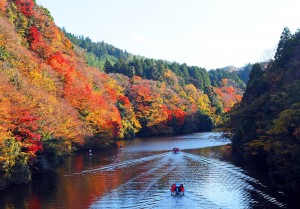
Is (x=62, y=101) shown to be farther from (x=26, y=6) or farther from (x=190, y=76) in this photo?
(x=190, y=76)

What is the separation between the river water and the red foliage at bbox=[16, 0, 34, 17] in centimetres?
3324

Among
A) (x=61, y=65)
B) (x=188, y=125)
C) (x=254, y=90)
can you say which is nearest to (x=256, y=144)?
(x=254, y=90)

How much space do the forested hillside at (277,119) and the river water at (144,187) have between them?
2.48 m

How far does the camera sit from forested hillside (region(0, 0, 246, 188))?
123 feet

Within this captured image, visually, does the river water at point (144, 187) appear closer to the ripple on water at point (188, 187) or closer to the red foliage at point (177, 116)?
the ripple on water at point (188, 187)

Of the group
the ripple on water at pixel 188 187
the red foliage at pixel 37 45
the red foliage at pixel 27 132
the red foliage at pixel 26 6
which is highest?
the red foliage at pixel 26 6

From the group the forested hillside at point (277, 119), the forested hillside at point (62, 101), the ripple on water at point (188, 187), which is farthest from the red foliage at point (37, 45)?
the forested hillside at point (277, 119)

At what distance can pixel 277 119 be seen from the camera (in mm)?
34094

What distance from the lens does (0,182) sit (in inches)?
1328

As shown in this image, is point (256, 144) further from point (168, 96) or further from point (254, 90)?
point (168, 96)

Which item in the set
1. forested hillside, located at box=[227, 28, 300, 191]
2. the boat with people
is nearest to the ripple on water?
the boat with people

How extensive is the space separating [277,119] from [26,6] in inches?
2138

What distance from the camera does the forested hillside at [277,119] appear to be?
31.2m

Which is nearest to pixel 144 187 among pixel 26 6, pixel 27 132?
pixel 27 132
